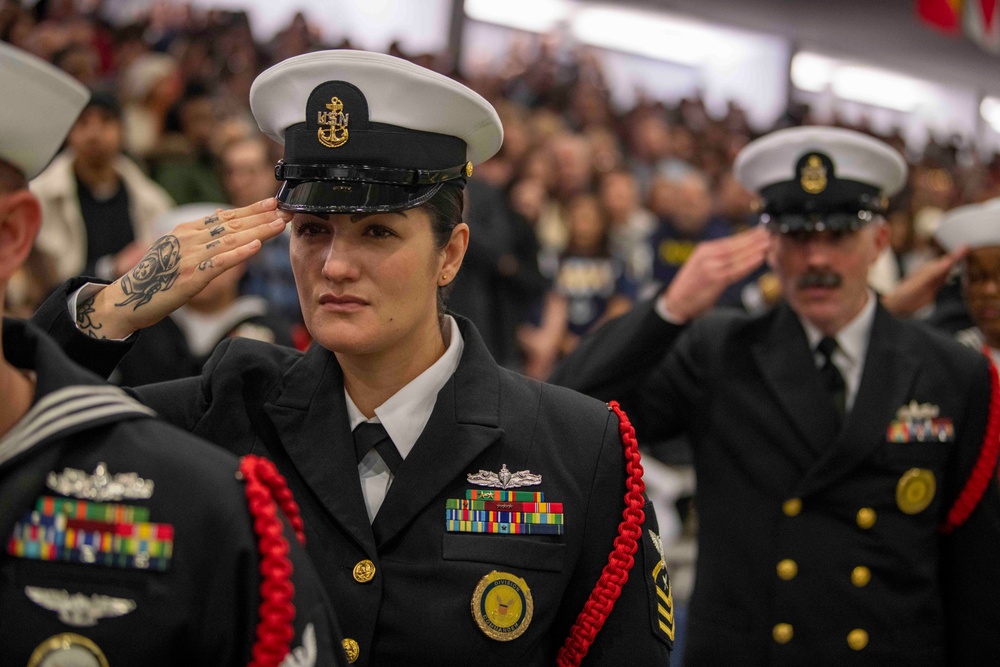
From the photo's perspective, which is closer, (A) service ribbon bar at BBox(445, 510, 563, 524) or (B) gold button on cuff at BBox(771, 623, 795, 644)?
(A) service ribbon bar at BBox(445, 510, 563, 524)

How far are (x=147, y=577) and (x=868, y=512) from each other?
196 centimetres

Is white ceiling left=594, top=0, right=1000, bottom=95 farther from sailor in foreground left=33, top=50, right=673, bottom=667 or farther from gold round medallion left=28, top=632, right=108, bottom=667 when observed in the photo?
gold round medallion left=28, top=632, right=108, bottom=667

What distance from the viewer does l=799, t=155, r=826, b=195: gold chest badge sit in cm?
315

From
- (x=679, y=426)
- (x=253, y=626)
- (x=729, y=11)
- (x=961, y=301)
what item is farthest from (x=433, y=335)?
(x=729, y=11)

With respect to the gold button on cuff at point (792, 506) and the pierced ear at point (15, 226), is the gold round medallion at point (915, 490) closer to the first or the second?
the gold button on cuff at point (792, 506)

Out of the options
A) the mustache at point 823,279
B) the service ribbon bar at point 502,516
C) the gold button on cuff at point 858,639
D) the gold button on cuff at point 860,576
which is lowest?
the gold button on cuff at point 858,639

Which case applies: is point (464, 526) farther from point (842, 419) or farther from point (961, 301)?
point (961, 301)

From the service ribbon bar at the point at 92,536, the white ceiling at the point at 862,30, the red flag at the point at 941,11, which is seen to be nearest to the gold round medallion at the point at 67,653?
the service ribbon bar at the point at 92,536

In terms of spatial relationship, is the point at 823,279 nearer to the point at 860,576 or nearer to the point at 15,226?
the point at 860,576

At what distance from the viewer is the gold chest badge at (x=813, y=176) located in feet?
10.3

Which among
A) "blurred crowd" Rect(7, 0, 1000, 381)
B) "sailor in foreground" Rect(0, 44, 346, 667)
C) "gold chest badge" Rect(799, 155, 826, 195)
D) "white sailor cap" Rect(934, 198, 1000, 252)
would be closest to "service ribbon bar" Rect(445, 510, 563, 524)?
"sailor in foreground" Rect(0, 44, 346, 667)

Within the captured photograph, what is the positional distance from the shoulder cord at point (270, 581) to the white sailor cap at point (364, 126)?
61 cm

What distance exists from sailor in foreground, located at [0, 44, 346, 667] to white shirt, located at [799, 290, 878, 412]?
6.35ft

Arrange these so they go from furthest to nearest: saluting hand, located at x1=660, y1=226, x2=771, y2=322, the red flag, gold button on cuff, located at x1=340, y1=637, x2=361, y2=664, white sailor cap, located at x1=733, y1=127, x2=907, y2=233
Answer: the red flag
white sailor cap, located at x1=733, y1=127, x2=907, y2=233
saluting hand, located at x1=660, y1=226, x2=771, y2=322
gold button on cuff, located at x1=340, y1=637, x2=361, y2=664
